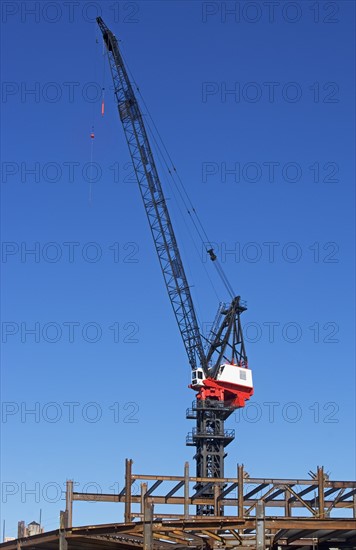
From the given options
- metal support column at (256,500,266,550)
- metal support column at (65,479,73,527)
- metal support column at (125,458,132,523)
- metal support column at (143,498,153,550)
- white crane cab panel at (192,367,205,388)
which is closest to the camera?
metal support column at (256,500,266,550)

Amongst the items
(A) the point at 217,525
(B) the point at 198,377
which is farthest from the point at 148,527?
(B) the point at 198,377

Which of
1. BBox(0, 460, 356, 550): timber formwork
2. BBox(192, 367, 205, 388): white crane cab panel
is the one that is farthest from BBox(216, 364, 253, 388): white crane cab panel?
BBox(0, 460, 356, 550): timber formwork

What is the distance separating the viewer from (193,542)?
→ 36.6 metres

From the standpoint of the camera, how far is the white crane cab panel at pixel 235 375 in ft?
351

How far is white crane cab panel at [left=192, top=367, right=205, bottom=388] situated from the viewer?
107 meters

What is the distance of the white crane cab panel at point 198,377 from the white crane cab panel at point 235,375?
1.81 metres

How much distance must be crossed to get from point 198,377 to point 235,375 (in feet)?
14.0

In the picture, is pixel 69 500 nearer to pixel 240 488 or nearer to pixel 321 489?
pixel 240 488

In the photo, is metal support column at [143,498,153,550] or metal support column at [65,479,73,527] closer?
metal support column at [143,498,153,550]

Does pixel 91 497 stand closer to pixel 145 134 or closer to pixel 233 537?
pixel 233 537

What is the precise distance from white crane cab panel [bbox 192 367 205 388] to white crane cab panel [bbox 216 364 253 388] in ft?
5.94

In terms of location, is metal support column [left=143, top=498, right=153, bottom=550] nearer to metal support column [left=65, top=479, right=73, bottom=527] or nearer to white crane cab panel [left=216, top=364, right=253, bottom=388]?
metal support column [left=65, top=479, right=73, bottom=527]

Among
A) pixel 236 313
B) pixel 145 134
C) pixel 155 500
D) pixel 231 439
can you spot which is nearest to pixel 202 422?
pixel 231 439

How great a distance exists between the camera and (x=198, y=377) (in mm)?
107188
